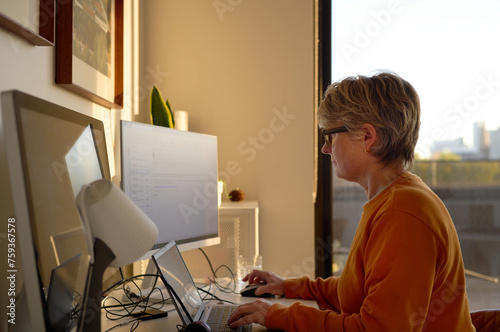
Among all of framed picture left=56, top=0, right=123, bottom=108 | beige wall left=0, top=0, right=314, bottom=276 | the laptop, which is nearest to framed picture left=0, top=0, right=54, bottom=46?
framed picture left=56, top=0, right=123, bottom=108

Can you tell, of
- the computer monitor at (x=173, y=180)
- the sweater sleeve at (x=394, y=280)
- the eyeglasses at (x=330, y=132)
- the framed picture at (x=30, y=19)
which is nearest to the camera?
the sweater sleeve at (x=394, y=280)

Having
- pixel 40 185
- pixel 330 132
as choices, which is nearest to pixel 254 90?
pixel 330 132

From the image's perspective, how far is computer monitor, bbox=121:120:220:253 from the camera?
1.51 metres

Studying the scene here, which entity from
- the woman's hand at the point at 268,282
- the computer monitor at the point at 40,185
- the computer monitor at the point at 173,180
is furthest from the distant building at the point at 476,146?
the computer monitor at the point at 40,185

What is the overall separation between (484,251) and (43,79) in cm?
278

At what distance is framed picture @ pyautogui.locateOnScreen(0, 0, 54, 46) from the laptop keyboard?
36.7 inches

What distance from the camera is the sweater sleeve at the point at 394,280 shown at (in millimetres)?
988

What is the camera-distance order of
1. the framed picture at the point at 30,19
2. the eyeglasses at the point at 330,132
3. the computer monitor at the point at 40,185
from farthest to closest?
the eyeglasses at the point at 330,132, the framed picture at the point at 30,19, the computer monitor at the point at 40,185

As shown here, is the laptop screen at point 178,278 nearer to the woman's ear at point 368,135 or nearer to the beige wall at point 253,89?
the woman's ear at point 368,135

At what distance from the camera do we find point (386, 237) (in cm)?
→ 105

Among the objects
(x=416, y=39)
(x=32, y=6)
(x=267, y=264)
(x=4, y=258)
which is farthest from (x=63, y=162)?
(x=416, y=39)

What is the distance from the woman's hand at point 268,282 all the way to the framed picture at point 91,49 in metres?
0.93

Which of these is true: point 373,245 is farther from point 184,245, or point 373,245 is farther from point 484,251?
point 484,251

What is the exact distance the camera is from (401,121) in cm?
124
